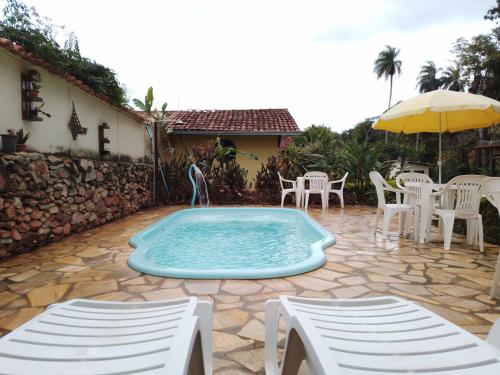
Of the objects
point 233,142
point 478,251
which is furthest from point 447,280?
point 233,142

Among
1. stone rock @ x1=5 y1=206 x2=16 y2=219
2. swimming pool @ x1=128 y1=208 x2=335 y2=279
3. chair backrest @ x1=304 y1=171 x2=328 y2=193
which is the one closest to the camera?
swimming pool @ x1=128 y1=208 x2=335 y2=279

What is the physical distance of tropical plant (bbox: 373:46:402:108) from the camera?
35469 mm

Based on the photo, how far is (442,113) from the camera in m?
5.94

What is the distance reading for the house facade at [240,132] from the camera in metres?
12.4

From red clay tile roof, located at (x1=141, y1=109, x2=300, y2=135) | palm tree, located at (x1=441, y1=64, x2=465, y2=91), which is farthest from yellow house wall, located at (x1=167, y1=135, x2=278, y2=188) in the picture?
palm tree, located at (x1=441, y1=64, x2=465, y2=91)

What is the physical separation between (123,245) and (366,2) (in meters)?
7.89

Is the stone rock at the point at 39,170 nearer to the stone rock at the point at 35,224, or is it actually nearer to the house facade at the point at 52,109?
the house facade at the point at 52,109

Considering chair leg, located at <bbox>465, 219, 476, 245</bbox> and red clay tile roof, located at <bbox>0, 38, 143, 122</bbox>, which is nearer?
red clay tile roof, located at <bbox>0, 38, 143, 122</bbox>

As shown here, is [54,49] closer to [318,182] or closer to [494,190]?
[318,182]

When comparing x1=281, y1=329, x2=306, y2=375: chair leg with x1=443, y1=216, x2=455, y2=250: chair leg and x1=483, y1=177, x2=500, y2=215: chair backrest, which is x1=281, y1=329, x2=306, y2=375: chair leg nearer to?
x1=483, y1=177, x2=500, y2=215: chair backrest

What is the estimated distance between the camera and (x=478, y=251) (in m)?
4.48

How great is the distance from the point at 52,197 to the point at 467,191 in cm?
627

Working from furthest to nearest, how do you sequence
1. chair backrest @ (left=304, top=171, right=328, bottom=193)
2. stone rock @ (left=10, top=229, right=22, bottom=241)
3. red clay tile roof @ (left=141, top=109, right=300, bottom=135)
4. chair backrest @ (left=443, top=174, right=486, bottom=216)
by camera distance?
red clay tile roof @ (left=141, top=109, right=300, bottom=135) → chair backrest @ (left=304, top=171, right=328, bottom=193) → chair backrest @ (left=443, top=174, right=486, bottom=216) → stone rock @ (left=10, top=229, right=22, bottom=241)

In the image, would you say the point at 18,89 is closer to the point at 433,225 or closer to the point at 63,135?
the point at 63,135
